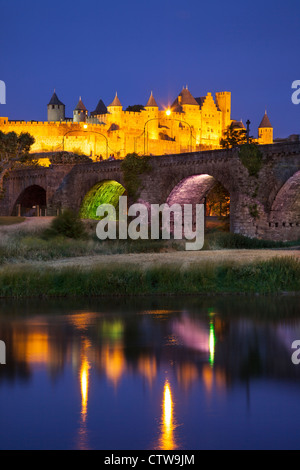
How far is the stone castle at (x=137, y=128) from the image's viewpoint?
12912 cm

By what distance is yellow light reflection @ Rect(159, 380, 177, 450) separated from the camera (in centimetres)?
1100

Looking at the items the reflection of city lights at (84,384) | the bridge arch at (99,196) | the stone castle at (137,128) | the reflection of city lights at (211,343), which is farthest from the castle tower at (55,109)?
the reflection of city lights at (84,384)

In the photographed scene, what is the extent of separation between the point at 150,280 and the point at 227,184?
90.2ft

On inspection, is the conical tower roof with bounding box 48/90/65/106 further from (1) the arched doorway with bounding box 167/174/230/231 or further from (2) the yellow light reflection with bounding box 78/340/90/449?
(2) the yellow light reflection with bounding box 78/340/90/449

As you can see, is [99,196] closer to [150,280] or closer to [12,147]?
[12,147]

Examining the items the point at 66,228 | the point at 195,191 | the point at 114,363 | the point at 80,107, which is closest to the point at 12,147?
the point at 195,191

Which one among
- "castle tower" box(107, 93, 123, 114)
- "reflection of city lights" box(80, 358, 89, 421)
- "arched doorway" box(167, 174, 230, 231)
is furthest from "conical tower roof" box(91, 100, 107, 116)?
"reflection of city lights" box(80, 358, 89, 421)

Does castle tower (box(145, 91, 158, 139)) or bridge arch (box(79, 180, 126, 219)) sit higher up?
castle tower (box(145, 91, 158, 139))

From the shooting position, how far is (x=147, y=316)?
22.5m

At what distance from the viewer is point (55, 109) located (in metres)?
158

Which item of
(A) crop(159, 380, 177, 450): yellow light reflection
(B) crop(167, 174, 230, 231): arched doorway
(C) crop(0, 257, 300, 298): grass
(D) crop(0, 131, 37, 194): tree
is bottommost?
(A) crop(159, 380, 177, 450): yellow light reflection

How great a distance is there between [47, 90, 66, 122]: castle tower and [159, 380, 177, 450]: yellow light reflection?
148 meters

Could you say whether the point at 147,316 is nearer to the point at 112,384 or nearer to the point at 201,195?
the point at 112,384

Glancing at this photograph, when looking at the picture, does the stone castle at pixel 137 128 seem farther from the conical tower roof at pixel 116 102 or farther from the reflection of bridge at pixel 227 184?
the reflection of bridge at pixel 227 184
